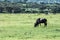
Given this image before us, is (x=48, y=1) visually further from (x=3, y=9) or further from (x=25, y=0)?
(x=3, y=9)

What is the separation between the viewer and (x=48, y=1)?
150250 mm

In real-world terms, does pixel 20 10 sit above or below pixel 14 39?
below

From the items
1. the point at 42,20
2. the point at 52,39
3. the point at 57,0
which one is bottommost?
the point at 57,0

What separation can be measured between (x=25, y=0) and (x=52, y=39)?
134m

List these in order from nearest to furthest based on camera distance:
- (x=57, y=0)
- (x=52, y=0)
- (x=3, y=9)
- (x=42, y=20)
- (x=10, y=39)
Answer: (x=10, y=39), (x=42, y=20), (x=3, y=9), (x=52, y=0), (x=57, y=0)

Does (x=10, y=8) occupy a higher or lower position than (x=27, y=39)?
lower

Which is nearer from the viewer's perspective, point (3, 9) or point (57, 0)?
point (3, 9)

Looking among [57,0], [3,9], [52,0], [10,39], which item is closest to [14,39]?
[10,39]

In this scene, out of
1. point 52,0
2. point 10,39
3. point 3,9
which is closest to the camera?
point 10,39

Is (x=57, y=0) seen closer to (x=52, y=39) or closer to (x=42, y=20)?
(x=42, y=20)

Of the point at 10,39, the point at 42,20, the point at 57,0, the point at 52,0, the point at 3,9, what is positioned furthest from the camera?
the point at 57,0

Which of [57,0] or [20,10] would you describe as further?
[57,0]

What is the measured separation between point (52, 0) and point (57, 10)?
181ft

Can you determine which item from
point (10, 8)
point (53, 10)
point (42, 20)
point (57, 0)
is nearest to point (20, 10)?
point (10, 8)
